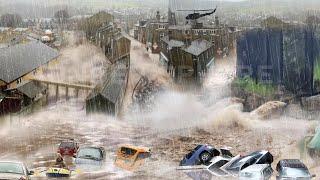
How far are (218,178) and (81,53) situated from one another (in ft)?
9.62

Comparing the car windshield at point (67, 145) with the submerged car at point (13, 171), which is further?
the car windshield at point (67, 145)

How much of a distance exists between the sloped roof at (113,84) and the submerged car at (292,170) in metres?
2.47

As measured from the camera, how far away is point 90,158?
7863 millimetres

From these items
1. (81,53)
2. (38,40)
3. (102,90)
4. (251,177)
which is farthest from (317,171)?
(38,40)

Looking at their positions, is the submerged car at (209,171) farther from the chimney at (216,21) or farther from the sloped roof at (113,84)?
the chimney at (216,21)

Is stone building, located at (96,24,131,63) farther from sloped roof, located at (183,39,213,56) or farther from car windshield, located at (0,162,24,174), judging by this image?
car windshield, located at (0,162,24,174)

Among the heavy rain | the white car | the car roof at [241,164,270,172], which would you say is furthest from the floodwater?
the car roof at [241,164,270,172]

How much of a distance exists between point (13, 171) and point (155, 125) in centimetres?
250

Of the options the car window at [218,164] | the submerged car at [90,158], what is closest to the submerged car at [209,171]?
the car window at [218,164]

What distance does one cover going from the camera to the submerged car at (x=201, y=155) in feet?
25.9

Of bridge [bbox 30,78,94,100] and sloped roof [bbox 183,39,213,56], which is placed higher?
sloped roof [bbox 183,39,213,56]

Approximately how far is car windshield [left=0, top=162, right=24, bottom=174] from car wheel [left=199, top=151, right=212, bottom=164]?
2.28 m

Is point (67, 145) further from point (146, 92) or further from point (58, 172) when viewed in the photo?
point (146, 92)

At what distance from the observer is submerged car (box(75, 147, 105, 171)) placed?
7.79 metres
